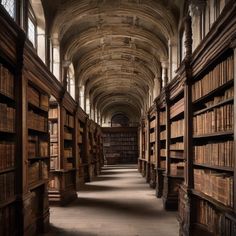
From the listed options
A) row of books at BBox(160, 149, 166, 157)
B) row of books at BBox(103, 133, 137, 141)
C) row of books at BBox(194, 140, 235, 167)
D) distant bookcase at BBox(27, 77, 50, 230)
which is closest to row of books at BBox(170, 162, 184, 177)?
row of books at BBox(160, 149, 166, 157)

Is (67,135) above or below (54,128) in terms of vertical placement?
below

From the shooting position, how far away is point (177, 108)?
8.54 m

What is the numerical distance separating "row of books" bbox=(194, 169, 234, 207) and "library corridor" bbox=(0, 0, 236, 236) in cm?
2

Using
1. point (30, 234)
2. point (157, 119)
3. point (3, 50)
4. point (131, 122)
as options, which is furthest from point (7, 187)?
point (131, 122)

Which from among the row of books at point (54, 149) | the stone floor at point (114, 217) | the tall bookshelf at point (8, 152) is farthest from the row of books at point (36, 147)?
the row of books at point (54, 149)

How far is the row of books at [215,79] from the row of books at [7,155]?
3070mm

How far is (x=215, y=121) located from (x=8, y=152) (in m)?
2.99

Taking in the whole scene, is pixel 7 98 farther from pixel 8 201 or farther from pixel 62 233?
pixel 62 233

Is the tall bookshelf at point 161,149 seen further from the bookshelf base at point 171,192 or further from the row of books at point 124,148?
the row of books at point 124,148

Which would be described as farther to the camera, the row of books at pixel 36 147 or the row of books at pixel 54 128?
the row of books at pixel 54 128

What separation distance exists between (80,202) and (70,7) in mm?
5725

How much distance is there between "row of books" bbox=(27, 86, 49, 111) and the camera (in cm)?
639

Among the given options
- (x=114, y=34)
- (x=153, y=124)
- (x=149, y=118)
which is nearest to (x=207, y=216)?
(x=153, y=124)

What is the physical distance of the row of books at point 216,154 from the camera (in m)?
4.38
